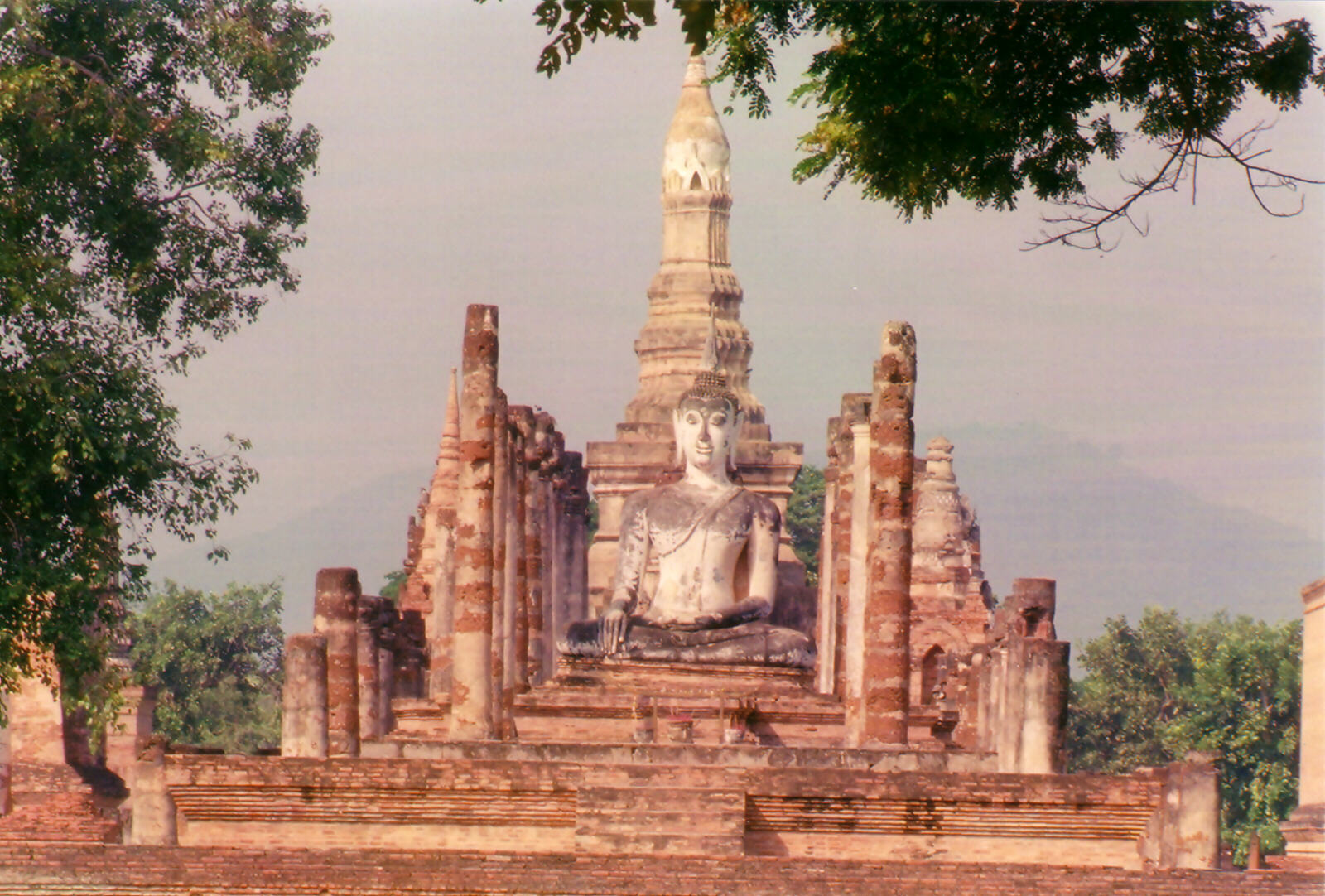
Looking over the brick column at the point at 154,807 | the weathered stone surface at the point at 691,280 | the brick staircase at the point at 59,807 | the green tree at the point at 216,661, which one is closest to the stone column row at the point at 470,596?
the brick column at the point at 154,807

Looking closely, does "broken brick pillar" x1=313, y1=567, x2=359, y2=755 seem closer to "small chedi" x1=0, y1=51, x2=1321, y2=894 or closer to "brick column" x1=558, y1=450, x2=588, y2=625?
"small chedi" x1=0, y1=51, x2=1321, y2=894

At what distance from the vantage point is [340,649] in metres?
20.5

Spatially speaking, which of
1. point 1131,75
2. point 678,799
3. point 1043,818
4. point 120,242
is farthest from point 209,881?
point 120,242

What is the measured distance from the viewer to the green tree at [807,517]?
58.5m

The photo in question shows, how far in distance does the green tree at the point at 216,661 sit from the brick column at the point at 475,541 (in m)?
26.4

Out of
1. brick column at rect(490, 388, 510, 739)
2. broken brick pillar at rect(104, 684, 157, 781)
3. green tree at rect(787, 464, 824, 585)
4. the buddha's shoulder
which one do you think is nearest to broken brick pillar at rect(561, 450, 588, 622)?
the buddha's shoulder

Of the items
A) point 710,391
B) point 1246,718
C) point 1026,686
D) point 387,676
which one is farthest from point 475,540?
point 1246,718

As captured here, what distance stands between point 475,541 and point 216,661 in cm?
3261

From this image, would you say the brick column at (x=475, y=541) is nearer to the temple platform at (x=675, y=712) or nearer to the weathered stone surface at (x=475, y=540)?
the weathered stone surface at (x=475, y=540)

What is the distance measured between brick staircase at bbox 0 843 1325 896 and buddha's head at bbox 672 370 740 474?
40.6ft

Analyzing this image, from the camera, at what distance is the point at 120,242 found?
24359mm

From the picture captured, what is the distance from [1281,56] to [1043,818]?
491cm

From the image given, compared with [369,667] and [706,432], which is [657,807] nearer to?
[369,667]

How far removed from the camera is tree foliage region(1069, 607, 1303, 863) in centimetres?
4625
